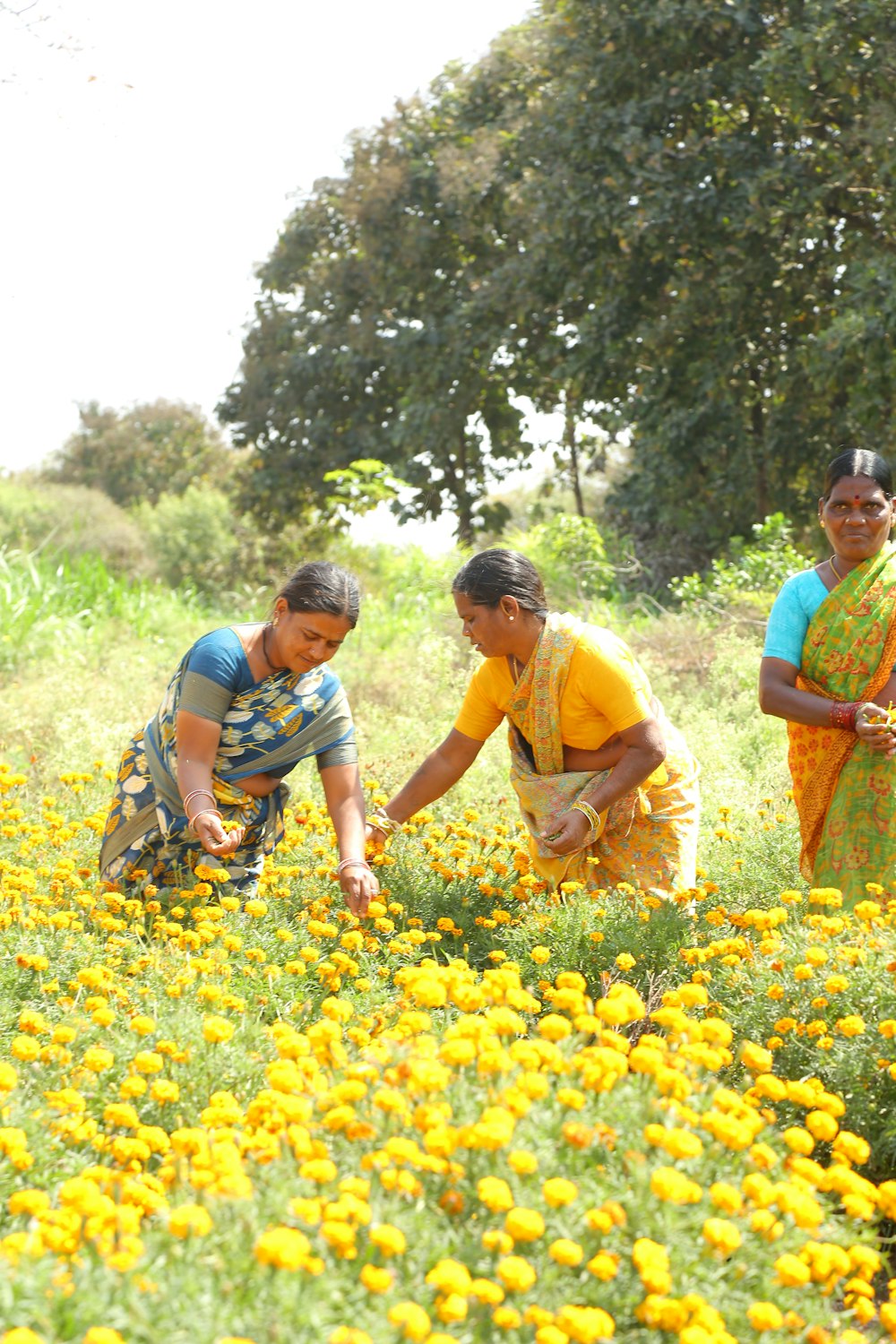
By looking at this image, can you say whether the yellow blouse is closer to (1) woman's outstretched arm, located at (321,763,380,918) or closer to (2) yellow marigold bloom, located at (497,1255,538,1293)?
(1) woman's outstretched arm, located at (321,763,380,918)

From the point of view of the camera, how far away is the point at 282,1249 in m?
1.60

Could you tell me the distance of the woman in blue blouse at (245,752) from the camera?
3.64 meters

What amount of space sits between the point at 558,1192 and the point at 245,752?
2.41 metres

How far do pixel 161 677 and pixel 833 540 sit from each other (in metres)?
5.83

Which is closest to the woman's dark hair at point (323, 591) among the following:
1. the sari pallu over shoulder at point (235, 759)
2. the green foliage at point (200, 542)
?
the sari pallu over shoulder at point (235, 759)

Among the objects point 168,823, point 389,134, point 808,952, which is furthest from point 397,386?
point 808,952

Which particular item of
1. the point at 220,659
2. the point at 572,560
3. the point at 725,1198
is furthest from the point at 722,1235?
the point at 572,560

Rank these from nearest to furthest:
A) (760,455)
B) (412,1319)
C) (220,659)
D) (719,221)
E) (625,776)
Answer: (412,1319) → (625,776) → (220,659) → (719,221) → (760,455)

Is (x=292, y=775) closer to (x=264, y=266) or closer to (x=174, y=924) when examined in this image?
(x=174, y=924)

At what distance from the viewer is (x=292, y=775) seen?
20.1ft

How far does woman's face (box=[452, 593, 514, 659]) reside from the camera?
3.68 metres

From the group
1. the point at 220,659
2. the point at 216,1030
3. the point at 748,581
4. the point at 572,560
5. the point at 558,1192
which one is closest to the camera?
the point at 558,1192

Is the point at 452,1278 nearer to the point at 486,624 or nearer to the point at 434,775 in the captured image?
the point at 486,624

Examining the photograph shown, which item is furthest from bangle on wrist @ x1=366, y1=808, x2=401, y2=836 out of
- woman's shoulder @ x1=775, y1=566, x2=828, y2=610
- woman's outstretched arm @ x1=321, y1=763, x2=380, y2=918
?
woman's shoulder @ x1=775, y1=566, x2=828, y2=610
